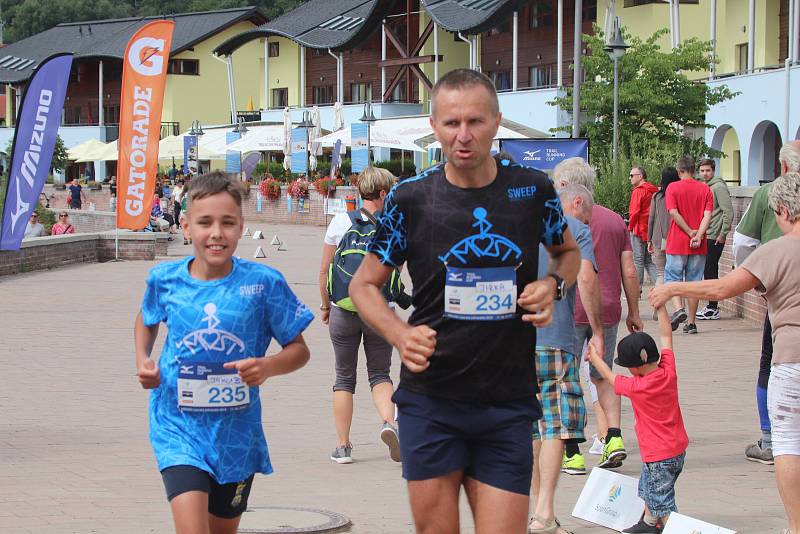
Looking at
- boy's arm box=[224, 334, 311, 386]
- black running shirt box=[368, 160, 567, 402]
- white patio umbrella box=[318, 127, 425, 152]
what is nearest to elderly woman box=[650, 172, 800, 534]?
black running shirt box=[368, 160, 567, 402]

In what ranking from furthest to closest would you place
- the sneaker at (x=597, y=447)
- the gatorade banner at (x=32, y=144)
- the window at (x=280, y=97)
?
1. the window at (x=280, y=97)
2. the gatorade banner at (x=32, y=144)
3. the sneaker at (x=597, y=447)

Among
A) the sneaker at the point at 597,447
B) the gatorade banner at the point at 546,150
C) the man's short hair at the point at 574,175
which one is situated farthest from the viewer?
the gatorade banner at the point at 546,150

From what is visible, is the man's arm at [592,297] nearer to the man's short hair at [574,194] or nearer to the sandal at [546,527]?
the man's short hair at [574,194]

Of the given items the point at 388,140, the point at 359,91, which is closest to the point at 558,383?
the point at 388,140

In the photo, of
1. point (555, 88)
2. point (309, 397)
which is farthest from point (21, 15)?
point (309, 397)

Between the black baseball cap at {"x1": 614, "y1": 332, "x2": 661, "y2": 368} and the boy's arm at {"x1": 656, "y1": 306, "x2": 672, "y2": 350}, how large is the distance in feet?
0.27

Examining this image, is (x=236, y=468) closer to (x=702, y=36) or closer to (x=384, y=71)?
(x=702, y=36)

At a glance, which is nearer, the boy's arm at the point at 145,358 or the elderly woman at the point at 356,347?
the boy's arm at the point at 145,358

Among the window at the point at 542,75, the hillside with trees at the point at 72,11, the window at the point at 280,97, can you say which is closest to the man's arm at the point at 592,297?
the window at the point at 542,75

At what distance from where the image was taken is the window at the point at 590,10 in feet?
169

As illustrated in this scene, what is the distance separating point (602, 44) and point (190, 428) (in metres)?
27.3

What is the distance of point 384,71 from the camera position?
6369 cm

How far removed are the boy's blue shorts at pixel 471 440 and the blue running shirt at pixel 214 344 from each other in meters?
0.65

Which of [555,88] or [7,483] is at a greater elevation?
[555,88]
